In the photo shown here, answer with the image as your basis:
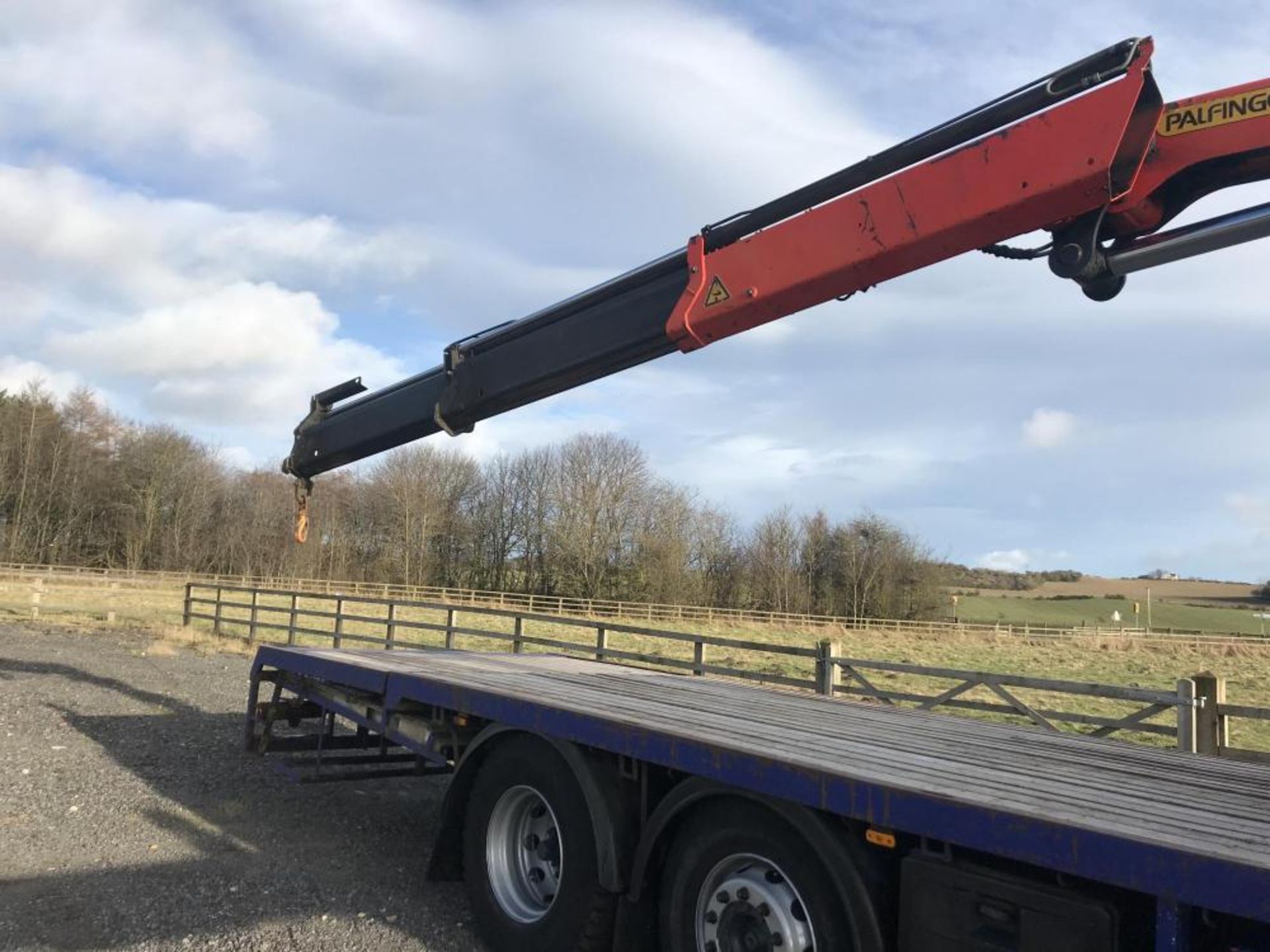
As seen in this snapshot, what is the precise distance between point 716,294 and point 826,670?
5158 millimetres

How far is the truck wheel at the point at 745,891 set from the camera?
3.12 metres

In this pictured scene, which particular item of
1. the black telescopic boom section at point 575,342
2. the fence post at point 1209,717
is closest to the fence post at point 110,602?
the black telescopic boom section at point 575,342

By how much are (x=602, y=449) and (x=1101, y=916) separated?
59.2 m

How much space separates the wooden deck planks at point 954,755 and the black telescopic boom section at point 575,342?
2253mm

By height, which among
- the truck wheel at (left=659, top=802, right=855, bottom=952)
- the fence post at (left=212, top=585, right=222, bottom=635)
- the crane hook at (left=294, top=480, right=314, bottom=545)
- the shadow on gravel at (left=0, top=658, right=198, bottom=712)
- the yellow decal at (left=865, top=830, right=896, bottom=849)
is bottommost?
the shadow on gravel at (left=0, top=658, right=198, bottom=712)

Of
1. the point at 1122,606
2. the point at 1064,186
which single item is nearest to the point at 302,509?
the point at 1064,186

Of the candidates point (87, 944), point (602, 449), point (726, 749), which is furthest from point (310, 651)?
point (602, 449)

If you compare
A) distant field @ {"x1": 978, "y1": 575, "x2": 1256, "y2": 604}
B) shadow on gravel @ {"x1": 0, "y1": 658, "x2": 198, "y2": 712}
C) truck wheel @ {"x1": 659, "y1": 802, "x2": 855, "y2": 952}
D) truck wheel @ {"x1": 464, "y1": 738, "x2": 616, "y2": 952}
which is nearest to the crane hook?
shadow on gravel @ {"x1": 0, "y1": 658, "x2": 198, "y2": 712}

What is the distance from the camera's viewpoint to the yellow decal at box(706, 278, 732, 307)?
5.86 m

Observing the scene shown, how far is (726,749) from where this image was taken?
11.4ft

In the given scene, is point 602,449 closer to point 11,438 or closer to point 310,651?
point 11,438

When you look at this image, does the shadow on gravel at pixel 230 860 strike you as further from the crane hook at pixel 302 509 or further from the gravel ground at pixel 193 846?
the crane hook at pixel 302 509

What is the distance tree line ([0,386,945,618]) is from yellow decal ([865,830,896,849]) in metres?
52.4

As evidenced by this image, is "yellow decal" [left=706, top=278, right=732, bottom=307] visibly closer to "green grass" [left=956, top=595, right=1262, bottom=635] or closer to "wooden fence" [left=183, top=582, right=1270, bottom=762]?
"wooden fence" [left=183, top=582, right=1270, bottom=762]
